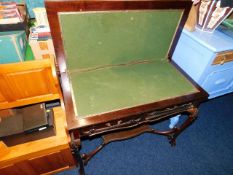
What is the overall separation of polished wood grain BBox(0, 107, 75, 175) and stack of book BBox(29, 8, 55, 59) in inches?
19.4

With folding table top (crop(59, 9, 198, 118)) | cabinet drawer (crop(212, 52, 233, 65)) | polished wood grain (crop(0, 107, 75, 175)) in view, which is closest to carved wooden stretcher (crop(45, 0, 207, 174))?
folding table top (crop(59, 9, 198, 118))

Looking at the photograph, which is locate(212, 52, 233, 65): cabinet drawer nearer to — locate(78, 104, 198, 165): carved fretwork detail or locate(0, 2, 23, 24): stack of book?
locate(78, 104, 198, 165): carved fretwork detail

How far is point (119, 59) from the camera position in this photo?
125cm

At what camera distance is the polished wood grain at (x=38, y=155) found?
1.06m

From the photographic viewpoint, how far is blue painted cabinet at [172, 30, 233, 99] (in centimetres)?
139

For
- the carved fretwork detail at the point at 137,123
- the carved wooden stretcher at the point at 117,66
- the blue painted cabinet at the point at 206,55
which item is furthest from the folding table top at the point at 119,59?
the blue painted cabinet at the point at 206,55

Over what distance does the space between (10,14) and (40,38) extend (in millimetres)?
218

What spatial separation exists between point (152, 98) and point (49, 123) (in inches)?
29.1

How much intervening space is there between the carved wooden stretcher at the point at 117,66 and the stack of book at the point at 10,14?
0.34 meters

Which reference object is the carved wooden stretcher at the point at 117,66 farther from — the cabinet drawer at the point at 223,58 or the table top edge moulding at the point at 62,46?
the cabinet drawer at the point at 223,58

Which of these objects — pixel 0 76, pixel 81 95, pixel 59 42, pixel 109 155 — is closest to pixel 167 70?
pixel 81 95

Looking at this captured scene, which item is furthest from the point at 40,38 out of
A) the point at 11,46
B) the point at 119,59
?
the point at 119,59

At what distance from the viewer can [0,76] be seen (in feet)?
3.10

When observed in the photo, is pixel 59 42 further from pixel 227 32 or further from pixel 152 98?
pixel 227 32
